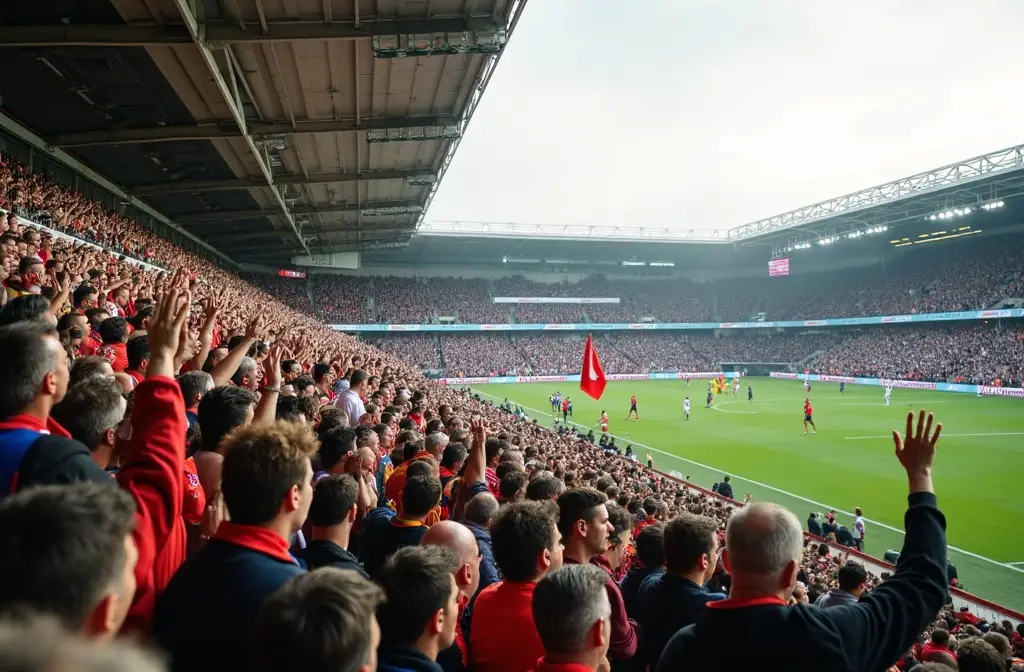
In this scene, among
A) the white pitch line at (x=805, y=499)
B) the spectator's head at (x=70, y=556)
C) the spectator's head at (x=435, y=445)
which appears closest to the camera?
the spectator's head at (x=70, y=556)

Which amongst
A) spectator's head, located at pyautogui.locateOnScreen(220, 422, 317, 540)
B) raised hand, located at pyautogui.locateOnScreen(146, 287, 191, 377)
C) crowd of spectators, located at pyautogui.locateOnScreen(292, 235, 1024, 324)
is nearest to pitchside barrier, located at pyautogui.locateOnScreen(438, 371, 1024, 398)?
crowd of spectators, located at pyautogui.locateOnScreen(292, 235, 1024, 324)

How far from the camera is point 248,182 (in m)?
21.5

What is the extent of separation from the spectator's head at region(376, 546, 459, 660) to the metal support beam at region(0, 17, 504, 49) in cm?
1089

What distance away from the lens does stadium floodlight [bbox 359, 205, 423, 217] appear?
29219mm

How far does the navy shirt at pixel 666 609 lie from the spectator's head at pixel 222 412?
7.62ft

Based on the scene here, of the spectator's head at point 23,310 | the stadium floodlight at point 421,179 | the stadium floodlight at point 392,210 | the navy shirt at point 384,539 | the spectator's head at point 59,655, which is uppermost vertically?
the stadium floodlight at point 392,210

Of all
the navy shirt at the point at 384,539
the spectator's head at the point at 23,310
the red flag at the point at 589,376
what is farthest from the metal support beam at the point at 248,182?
the navy shirt at the point at 384,539

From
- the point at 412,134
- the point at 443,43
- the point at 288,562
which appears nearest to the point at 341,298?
the point at 412,134

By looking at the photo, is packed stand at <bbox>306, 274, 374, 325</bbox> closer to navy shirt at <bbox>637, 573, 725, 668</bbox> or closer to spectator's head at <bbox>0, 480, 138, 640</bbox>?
navy shirt at <bbox>637, 573, 725, 668</bbox>

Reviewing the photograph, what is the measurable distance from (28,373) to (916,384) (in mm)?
51221

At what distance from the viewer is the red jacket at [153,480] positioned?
1997mm

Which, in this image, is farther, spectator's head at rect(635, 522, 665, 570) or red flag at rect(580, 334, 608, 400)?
red flag at rect(580, 334, 608, 400)

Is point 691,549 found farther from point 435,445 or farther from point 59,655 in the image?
point 435,445

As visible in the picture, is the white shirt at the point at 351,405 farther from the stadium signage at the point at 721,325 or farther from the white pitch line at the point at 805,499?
the stadium signage at the point at 721,325
